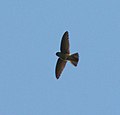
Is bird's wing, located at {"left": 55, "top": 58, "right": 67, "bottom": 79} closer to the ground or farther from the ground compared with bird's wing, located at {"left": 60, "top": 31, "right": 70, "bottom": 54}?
closer to the ground

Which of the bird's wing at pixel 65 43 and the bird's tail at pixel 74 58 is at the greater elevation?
the bird's wing at pixel 65 43

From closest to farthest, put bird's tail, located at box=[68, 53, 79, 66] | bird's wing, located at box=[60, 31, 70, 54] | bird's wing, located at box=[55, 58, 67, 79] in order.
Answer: bird's tail, located at box=[68, 53, 79, 66] → bird's wing, located at box=[60, 31, 70, 54] → bird's wing, located at box=[55, 58, 67, 79]

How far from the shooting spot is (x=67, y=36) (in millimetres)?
27078

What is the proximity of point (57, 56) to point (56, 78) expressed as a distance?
811 mm

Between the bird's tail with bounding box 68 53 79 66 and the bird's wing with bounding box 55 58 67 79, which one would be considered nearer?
the bird's tail with bounding box 68 53 79 66

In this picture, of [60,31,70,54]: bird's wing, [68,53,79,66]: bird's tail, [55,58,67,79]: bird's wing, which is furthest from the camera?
[55,58,67,79]: bird's wing

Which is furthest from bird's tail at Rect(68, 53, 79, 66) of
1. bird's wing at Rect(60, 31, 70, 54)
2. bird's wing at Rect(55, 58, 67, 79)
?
bird's wing at Rect(55, 58, 67, 79)

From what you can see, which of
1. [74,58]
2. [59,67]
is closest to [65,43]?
[74,58]

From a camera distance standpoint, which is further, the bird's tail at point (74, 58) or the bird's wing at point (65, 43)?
the bird's wing at point (65, 43)

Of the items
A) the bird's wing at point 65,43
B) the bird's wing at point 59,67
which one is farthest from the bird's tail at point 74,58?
the bird's wing at point 59,67

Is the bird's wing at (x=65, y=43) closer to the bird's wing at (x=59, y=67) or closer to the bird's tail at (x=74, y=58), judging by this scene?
the bird's tail at (x=74, y=58)

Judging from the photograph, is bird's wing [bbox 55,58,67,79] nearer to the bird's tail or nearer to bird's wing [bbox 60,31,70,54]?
bird's wing [bbox 60,31,70,54]

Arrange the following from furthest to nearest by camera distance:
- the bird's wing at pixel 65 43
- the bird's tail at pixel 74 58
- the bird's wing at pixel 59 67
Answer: the bird's wing at pixel 59 67
the bird's wing at pixel 65 43
the bird's tail at pixel 74 58

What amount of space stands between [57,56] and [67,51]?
421 mm
